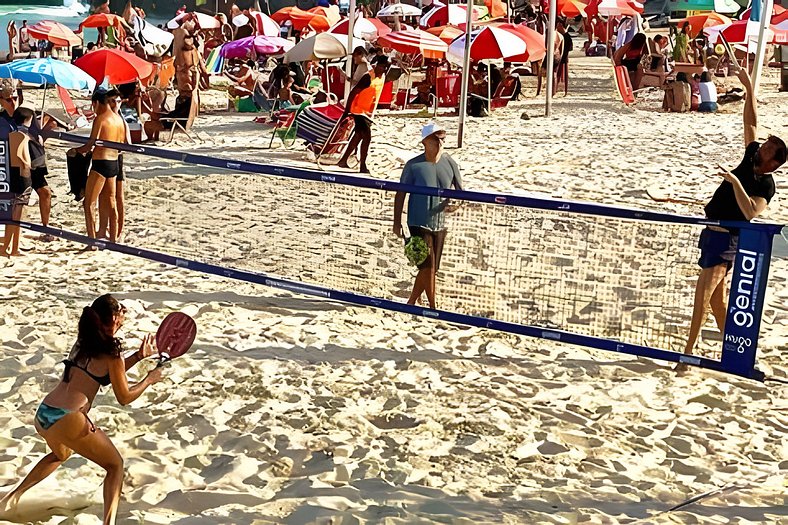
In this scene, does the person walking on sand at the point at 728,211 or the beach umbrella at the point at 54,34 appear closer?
the person walking on sand at the point at 728,211

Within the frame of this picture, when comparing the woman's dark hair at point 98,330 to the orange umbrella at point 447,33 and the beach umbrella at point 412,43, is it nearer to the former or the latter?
the beach umbrella at point 412,43

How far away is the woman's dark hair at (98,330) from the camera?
3793mm

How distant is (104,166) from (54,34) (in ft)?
53.2

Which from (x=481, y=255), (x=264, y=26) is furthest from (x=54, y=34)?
(x=481, y=255)

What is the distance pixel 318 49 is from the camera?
14.5 metres

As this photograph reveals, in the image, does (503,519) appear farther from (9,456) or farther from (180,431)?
(9,456)

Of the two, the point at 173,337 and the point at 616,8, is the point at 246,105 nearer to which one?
the point at 616,8

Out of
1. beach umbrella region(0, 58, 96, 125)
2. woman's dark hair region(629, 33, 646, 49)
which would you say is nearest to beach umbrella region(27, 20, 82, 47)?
beach umbrella region(0, 58, 96, 125)

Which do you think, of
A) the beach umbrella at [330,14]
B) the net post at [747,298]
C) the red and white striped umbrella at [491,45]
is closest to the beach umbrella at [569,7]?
the beach umbrella at [330,14]

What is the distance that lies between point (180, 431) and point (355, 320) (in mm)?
1967

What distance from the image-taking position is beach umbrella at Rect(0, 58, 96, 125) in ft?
Answer: 43.4

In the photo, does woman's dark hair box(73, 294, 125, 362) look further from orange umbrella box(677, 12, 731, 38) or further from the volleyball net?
orange umbrella box(677, 12, 731, 38)

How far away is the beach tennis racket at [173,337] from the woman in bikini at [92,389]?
4 centimetres

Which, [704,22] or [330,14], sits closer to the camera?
[704,22]
